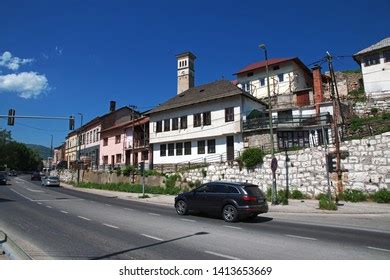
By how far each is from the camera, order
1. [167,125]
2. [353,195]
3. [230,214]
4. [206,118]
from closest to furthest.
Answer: [230,214], [353,195], [206,118], [167,125]

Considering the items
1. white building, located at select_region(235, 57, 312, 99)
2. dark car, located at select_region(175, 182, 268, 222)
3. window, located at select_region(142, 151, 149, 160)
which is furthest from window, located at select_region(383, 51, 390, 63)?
dark car, located at select_region(175, 182, 268, 222)

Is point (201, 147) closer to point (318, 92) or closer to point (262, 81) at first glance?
point (318, 92)

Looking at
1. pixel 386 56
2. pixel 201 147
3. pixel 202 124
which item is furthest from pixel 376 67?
pixel 201 147

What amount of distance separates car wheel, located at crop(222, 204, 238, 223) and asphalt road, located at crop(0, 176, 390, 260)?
0.76 metres

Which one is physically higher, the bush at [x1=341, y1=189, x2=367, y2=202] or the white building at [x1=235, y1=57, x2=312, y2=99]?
the white building at [x1=235, y1=57, x2=312, y2=99]

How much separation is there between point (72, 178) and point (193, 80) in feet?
89.7

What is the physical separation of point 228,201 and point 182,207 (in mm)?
2733

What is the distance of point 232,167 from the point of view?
91.5ft

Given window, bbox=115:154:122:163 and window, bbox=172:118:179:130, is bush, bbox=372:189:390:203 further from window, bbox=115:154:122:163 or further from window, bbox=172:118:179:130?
window, bbox=115:154:122:163

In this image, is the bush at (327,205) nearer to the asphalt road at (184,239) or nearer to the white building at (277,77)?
the asphalt road at (184,239)

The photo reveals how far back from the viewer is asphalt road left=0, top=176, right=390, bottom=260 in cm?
764

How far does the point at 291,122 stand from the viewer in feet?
106

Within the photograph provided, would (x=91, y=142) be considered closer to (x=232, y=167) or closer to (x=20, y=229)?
(x=232, y=167)
